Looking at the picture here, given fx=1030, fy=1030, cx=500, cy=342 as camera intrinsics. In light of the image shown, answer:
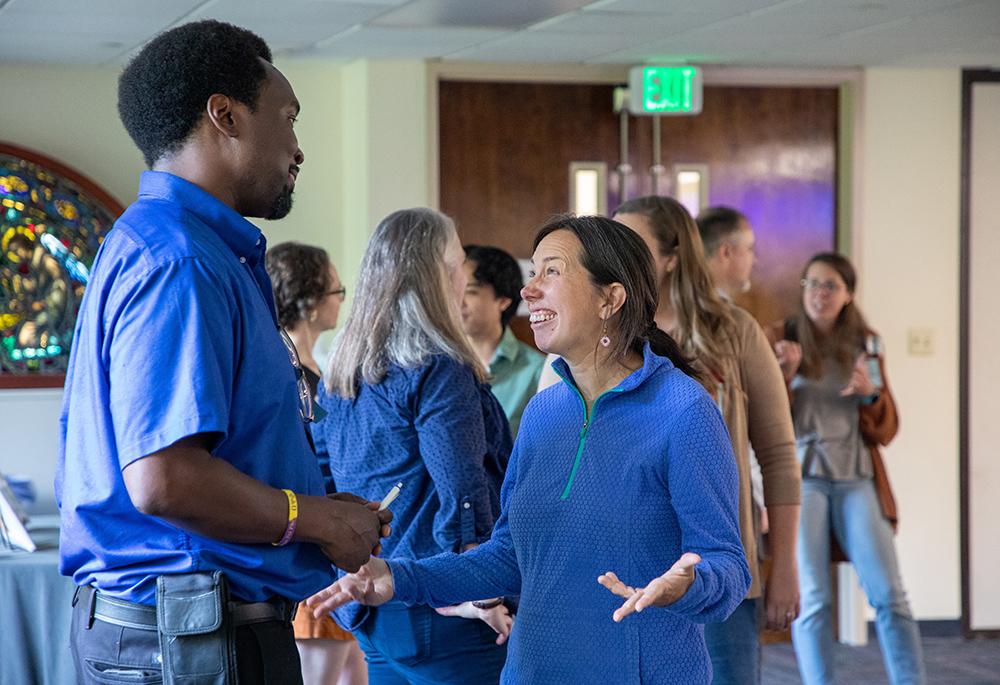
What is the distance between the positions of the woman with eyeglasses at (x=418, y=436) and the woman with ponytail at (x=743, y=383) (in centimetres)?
45

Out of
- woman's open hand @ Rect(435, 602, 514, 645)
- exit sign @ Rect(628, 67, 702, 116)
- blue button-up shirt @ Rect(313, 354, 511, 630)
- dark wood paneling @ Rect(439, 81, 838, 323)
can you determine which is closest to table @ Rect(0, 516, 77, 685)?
blue button-up shirt @ Rect(313, 354, 511, 630)

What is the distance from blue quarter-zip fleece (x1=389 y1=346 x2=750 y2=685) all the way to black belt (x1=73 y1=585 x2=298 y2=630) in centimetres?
28

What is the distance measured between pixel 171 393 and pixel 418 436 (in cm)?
96

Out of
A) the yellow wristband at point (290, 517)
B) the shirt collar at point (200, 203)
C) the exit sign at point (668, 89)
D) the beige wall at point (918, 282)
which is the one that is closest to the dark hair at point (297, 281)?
the shirt collar at point (200, 203)

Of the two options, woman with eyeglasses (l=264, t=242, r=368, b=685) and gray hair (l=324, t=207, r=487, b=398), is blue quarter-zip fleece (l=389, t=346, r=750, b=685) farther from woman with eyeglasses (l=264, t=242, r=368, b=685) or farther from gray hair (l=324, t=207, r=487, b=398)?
woman with eyeglasses (l=264, t=242, r=368, b=685)

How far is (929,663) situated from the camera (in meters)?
4.53

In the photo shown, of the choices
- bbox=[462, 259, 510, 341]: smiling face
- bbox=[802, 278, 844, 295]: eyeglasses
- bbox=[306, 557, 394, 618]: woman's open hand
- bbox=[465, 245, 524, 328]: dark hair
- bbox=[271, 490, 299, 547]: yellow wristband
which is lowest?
bbox=[306, 557, 394, 618]: woman's open hand

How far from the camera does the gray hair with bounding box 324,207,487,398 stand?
215 cm

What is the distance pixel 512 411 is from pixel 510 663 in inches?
64.3

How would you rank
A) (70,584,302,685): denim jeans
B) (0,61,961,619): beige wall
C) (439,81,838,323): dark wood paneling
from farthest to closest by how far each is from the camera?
(0,61,961,619): beige wall < (439,81,838,323): dark wood paneling < (70,584,302,685): denim jeans

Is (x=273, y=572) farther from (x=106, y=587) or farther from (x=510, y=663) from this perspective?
(x=510, y=663)

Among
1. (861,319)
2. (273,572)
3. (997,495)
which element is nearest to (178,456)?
(273,572)

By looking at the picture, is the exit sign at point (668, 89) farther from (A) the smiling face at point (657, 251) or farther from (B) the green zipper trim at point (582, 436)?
(B) the green zipper trim at point (582, 436)

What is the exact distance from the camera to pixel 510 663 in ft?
5.08
